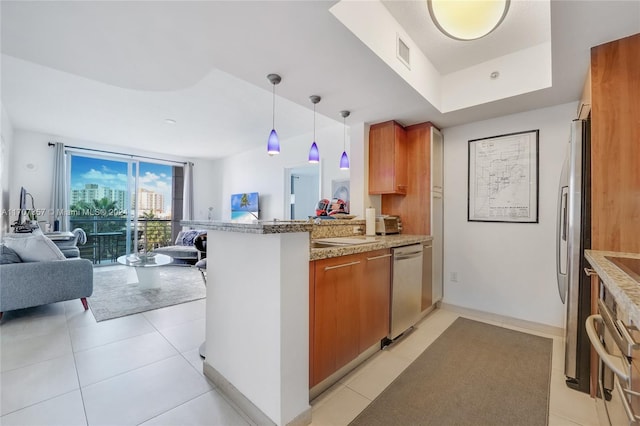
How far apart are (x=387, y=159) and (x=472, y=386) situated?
2.19 metres

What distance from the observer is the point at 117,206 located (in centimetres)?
615

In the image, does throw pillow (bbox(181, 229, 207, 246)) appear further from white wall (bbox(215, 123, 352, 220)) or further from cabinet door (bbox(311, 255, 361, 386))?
cabinet door (bbox(311, 255, 361, 386))

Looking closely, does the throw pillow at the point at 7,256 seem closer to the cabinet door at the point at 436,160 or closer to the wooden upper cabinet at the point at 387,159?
the wooden upper cabinet at the point at 387,159

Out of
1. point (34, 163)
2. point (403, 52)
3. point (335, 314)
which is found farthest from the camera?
point (34, 163)

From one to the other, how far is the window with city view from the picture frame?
6080mm

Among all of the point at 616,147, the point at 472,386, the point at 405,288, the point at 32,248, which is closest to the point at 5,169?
the point at 32,248

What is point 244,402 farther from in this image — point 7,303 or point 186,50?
point 7,303

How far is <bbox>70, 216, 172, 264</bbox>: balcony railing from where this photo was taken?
589 cm

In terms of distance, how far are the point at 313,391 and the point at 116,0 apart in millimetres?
2521

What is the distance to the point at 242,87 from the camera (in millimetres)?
3203

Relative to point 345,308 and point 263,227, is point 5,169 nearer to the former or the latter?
point 263,227

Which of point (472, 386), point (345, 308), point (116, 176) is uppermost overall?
point (116, 176)

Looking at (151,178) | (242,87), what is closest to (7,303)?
(242,87)

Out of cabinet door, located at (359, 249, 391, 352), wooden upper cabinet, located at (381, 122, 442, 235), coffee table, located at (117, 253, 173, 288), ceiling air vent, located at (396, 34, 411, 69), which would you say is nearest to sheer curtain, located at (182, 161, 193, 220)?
coffee table, located at (117, 253, 173, 288)
